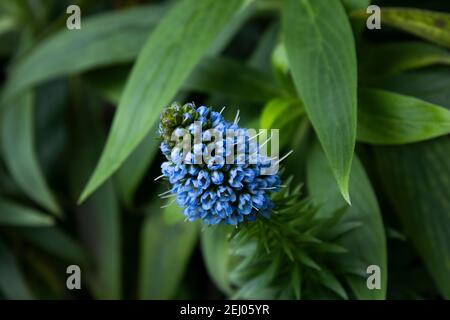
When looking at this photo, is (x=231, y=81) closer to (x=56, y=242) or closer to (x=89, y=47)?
(x=89, y=47)

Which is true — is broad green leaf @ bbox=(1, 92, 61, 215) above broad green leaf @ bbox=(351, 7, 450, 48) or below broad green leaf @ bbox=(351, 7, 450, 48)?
below

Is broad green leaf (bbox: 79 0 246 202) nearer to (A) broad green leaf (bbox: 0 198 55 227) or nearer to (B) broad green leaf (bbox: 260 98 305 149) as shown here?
(B) broad green leaf (bbox: 260 98 305 149)

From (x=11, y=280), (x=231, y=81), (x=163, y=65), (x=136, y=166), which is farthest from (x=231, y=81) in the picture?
(x=11, y=280)

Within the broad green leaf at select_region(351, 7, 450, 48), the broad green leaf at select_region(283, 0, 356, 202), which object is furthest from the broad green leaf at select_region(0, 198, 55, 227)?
the broad green leaf at select_region(351, 7, 450, 48)

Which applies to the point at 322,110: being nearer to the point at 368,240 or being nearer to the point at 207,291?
the point at 368,240

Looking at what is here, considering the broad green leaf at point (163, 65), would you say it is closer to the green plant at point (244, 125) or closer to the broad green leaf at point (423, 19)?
the green plant at point (244, 125)

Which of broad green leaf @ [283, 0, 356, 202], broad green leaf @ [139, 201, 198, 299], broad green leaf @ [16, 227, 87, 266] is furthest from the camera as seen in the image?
broad green leaf @ [16, 227, 87, 266]

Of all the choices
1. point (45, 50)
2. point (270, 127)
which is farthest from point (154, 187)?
point (270, 127)
